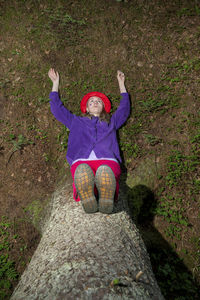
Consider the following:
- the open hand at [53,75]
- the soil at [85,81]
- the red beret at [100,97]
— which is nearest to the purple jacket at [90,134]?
the red beret at [100,97]

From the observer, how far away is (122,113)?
14.9ft

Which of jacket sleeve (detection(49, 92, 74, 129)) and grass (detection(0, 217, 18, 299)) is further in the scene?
jacket sleeve (detection(49, 92, 74, 129))

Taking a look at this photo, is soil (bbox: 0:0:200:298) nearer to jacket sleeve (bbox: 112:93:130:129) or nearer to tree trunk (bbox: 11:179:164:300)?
jacket sleeve (bbox: 112:93:130:129)

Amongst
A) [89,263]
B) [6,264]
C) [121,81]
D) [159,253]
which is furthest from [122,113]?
[6,264]

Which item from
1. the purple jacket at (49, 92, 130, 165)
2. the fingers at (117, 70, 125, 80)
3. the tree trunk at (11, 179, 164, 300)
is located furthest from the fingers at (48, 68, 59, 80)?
the tree trunk at (11, 179, 164, 300)

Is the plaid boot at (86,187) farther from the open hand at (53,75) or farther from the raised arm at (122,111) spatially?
the open hand at (53,75)

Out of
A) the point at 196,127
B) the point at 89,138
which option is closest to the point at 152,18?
the point at 196,127

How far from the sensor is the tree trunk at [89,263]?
6.72ft

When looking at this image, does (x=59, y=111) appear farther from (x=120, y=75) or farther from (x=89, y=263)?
(x=89, y=263)

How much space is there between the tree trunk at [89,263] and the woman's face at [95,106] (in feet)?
6.71

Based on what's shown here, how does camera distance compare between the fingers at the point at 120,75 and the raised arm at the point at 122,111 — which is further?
the fingers at the point at 120,75

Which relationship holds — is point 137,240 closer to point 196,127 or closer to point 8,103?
point 196,127

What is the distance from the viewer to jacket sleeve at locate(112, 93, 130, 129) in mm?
4492

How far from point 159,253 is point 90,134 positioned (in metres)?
2.78
